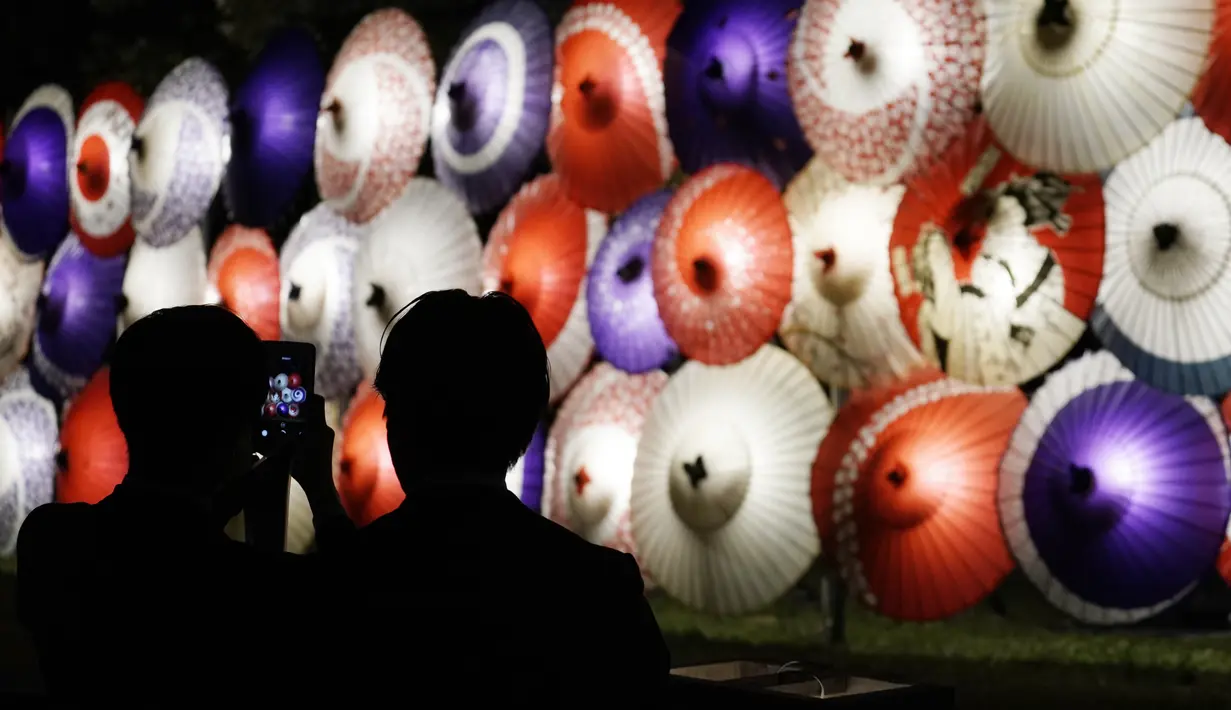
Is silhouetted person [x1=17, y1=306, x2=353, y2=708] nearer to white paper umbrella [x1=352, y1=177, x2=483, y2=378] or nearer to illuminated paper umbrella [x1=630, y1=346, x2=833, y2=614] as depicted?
illuminated paper umbrella [x1=630, y1=346, x2=833, y2=614]

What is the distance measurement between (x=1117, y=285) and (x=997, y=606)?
1.24m

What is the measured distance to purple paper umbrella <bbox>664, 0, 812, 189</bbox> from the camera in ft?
15.2

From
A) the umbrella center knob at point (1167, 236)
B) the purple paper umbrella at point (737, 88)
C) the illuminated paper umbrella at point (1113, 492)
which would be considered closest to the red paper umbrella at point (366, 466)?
the purple paper umbrella at point (737, 88)

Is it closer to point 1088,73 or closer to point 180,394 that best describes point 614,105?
point 1088,73

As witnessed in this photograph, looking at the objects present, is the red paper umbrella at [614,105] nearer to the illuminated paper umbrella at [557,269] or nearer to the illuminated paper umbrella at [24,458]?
the illuminated paper umbrella at [557,269]

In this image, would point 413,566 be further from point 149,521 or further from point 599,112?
point 599,112

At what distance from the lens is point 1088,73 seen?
3.84 metres

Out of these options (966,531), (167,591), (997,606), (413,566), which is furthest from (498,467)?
(997,606)

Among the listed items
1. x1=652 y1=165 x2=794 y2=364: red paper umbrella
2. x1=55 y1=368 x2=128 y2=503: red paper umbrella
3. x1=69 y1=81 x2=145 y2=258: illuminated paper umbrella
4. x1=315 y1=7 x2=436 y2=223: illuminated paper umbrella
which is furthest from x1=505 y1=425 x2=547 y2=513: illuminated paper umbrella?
x1=69 y1=81 x2=145 y2=258: illuminated paper umbrella

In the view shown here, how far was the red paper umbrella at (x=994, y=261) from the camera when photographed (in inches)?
153

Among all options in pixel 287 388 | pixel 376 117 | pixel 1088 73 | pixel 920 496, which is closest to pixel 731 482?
pixel 920 496

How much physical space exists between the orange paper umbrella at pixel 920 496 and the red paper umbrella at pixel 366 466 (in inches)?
83.0

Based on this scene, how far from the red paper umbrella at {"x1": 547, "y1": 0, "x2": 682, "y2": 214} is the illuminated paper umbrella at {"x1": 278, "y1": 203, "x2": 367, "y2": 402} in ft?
4.21

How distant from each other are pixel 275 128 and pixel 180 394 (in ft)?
15.9
